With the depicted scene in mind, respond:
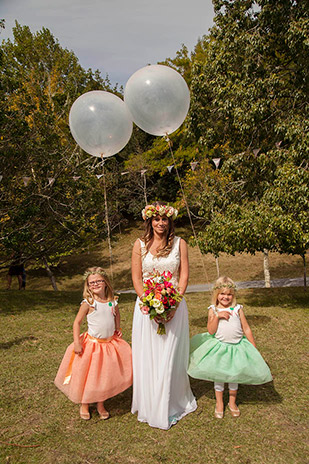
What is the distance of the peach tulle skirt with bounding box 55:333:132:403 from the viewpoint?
411 cm

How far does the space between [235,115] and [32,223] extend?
25.2ft

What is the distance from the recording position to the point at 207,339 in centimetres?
446

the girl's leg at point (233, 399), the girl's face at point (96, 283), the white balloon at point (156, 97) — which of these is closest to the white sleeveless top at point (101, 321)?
the girl's face at point (96, 283)

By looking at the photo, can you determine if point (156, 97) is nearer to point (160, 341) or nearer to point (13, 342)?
point (160, 341)

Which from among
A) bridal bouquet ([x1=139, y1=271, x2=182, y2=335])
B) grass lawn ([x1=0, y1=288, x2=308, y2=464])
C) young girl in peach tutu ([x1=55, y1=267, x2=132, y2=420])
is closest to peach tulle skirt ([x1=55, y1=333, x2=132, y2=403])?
young girl in peach tutu ([x1=55, y1=267, x2=132, y2=420])

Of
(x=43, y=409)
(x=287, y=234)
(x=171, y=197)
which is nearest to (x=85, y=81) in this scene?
(x=171, y=197)

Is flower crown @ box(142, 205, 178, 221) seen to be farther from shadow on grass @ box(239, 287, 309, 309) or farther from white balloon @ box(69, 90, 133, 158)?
shadow on grass @ box(239, 287, 309, 309)

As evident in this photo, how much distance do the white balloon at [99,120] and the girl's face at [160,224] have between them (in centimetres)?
213

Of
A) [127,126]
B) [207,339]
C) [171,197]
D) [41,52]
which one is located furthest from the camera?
[171,197]

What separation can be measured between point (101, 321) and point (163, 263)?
3.40 feet

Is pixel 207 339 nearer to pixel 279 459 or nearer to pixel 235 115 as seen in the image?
pixel 279 459

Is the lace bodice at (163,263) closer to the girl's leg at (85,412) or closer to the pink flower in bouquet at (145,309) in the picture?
the pink flower in bouquet at (145,309)

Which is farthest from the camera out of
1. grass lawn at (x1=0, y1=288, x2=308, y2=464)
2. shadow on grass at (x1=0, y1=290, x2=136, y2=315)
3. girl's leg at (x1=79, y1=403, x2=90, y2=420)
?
shadow on grass at (x1=0, y1=290, x2=136, y2=315)

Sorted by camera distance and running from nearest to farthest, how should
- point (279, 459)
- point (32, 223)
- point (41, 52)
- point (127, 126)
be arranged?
point (279, 459) < point (127, 126) < point (32, 223) < point (41, 52)
